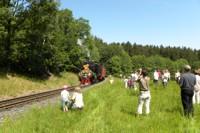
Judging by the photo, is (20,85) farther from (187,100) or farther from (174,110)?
(187,100)

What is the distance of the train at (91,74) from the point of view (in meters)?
47.0

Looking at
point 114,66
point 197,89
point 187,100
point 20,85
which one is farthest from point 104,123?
point 114,66

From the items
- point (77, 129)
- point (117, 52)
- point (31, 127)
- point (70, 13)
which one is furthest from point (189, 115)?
point (117, 52)

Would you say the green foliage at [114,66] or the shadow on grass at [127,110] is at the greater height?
A: the green foliage at [114,66]

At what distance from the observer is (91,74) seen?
171ft

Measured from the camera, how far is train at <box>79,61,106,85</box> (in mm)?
47013

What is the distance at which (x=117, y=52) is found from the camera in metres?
174

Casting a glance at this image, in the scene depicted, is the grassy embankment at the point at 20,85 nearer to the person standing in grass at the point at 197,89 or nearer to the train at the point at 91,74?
the train at the point at 91,74

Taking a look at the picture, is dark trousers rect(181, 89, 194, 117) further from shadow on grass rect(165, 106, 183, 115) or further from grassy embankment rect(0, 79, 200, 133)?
shadow on grass rect(165, 106, 183, 115)

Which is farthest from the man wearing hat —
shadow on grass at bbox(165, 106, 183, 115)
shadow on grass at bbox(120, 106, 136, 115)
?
shadow on grass at bbox(120, 106, 136, 115)

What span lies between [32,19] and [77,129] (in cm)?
3562

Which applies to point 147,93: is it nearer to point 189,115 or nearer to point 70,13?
point 189,115

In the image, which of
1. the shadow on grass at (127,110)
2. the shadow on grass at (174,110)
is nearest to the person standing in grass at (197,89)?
the shadow on grass at (174,110)

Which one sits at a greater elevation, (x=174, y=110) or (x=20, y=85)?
(x=20, y=85)
